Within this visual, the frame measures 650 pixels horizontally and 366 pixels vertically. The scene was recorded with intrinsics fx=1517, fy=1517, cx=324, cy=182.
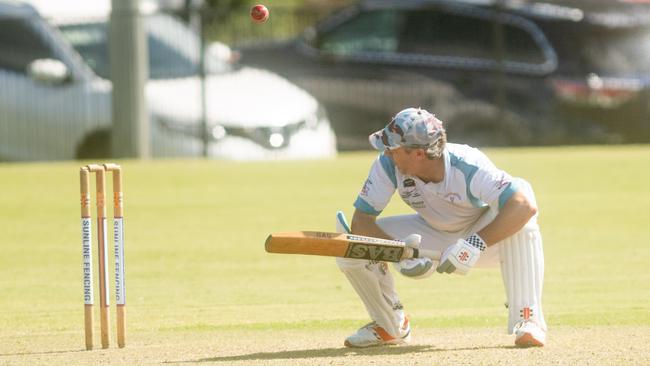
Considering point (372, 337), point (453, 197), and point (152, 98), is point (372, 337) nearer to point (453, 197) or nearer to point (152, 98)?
point (453, 197)

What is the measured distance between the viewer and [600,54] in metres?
21.6

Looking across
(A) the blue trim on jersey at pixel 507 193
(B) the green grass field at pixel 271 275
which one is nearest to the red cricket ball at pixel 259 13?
(B) the green grass field at pixel 271 275

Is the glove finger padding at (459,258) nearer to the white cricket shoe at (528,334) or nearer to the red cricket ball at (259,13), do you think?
the white cricket shoe at (528,334)

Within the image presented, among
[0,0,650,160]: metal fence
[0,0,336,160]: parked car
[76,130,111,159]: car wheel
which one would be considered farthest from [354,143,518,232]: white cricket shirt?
[76,130,111,159]: car wheel

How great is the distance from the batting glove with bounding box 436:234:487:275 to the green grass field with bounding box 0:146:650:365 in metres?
0.43

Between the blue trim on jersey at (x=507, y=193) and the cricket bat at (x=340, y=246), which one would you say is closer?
the cricket bat at (x=340, y=246)

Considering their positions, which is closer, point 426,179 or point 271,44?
point 426,179

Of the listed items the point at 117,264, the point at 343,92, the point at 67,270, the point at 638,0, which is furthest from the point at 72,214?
the point at 638,0

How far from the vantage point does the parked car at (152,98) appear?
21.0m

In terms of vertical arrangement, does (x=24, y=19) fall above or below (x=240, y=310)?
above

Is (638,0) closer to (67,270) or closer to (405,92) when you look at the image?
(405,92)

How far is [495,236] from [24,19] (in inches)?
597

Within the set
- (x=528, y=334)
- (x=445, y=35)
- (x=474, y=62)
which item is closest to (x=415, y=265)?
(x=528, y=334)

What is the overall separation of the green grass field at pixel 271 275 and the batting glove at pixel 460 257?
0.43 metres
